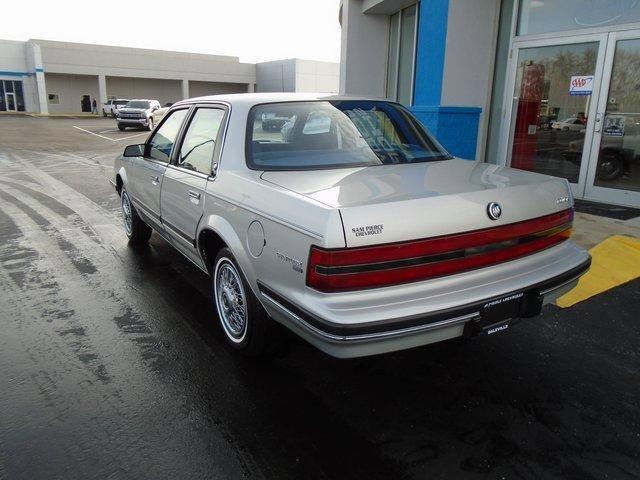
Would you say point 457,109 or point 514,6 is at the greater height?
point 514,6

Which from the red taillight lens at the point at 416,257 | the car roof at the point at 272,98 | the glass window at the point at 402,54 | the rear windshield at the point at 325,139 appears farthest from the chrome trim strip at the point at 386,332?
the glass window at the point at 402,54

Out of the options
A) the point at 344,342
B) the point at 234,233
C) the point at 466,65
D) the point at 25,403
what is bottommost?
the point at 25,403

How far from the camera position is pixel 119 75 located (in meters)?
49.3

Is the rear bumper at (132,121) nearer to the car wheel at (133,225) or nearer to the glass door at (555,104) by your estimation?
the glass door at (555,104)

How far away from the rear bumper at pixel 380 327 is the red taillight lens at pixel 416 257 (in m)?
0.18

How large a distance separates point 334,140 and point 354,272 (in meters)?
1.43

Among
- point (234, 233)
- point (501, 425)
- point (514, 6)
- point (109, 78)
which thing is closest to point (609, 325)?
point (501, 425)

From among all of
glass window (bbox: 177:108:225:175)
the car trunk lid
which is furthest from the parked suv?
the car trunk lid

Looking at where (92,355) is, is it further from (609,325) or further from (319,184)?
(609,325)

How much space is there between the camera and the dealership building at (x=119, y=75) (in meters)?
46.2

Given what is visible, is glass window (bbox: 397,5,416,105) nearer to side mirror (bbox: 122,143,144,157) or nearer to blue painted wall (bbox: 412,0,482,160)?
blue painted wall (bbox: 412,0,482,160)

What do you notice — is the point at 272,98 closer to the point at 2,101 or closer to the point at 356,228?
the point at 356,228

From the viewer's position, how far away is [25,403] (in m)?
2.89

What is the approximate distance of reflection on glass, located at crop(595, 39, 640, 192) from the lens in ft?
23.5
